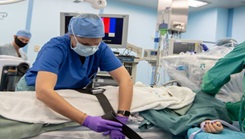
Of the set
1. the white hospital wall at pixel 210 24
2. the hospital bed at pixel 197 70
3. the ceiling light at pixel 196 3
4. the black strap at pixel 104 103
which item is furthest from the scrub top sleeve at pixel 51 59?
the white hospital wall at pixel 210 24

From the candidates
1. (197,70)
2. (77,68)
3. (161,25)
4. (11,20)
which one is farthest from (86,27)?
(11,20)

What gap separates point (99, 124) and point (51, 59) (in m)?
0.38

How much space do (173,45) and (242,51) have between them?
4.51 ft

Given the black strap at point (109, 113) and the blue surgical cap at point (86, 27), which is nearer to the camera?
the black strap at point (109, 113)

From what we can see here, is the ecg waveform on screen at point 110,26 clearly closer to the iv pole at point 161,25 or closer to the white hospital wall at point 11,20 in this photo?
the iv pole at point 161,25

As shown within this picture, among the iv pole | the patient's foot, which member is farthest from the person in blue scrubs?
the iv pole

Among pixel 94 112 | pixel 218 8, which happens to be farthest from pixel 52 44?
pixel 218 8

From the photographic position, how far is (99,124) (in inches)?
38.4

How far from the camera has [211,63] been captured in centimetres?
159

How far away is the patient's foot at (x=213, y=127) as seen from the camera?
0.96 m

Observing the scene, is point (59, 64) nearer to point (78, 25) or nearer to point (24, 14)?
point (78, 25)

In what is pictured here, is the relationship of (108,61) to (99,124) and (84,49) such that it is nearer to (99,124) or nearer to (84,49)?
(84,49)

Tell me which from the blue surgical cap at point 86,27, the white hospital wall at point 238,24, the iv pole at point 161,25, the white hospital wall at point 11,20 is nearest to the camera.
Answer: the blue surgical cap at point 86,27

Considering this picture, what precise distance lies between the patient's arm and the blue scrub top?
1.91 feet
